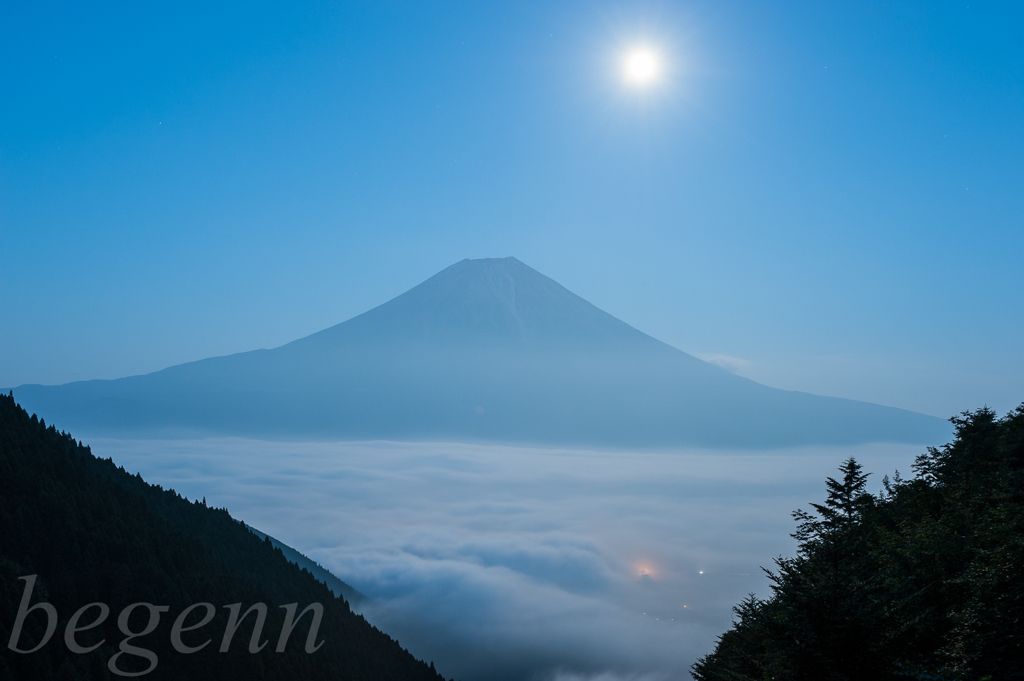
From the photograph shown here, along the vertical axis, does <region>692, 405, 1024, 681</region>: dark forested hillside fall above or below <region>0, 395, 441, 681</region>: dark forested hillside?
above

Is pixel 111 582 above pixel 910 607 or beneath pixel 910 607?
beneath

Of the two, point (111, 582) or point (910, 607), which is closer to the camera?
point (910, 607)

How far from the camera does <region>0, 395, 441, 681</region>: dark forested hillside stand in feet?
226

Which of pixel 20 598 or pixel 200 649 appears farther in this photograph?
pixel 200 649

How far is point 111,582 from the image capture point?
79188 millimetres

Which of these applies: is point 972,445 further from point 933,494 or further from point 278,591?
point 278,591

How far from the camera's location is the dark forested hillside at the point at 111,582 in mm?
68750

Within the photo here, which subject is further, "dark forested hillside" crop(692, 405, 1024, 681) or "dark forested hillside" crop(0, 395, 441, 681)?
"dark forested hillside" crop(0, 395, 441, 681)

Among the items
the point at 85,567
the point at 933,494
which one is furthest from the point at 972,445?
the point at 85,567

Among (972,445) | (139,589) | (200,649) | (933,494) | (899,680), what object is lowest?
(200,649)

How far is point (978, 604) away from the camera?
57.9 feet

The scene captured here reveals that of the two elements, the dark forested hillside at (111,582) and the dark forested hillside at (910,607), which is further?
the dark forested hillside at (111,582)

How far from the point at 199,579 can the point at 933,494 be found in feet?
298

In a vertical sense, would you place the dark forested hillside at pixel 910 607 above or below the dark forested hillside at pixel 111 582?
above
